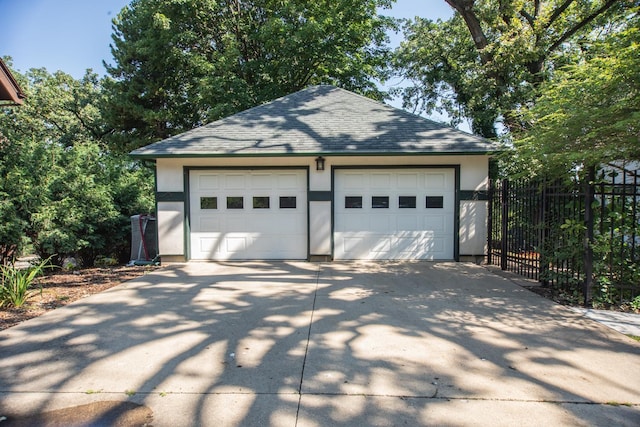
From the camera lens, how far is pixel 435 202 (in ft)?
29.3

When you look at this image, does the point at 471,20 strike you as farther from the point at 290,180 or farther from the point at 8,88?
the point at 8,88

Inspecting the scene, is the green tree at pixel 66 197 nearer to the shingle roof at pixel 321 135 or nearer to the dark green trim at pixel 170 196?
the dark green trim at pixel 170 196

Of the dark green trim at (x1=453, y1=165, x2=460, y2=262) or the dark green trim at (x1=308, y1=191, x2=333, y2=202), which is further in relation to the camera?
the dark green trim at (x1=308, y1=191, x2=333, y2=202)

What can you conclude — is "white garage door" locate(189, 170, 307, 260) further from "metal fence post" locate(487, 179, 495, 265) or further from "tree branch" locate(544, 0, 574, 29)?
"tree branch" locate(544, 0, 574, 29)

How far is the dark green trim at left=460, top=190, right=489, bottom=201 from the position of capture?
8.76 m

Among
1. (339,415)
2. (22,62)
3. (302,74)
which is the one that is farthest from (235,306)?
(22,62)

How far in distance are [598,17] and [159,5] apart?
59.9 feet

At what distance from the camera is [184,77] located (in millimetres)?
19469

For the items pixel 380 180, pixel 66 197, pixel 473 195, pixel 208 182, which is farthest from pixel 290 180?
pixel 66 197

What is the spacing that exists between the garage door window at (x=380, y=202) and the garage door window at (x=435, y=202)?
3.25 ft

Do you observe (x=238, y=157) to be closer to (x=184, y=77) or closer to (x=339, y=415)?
(x=339, y=415)

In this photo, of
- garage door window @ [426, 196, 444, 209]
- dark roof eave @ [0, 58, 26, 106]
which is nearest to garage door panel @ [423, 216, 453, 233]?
garage door window @ [426, 196, 444, 209]

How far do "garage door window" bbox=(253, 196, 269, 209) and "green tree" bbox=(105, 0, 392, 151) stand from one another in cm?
782

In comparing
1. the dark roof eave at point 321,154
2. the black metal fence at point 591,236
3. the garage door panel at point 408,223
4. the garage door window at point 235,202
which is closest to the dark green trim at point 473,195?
the dark roof eave at point 321,154
